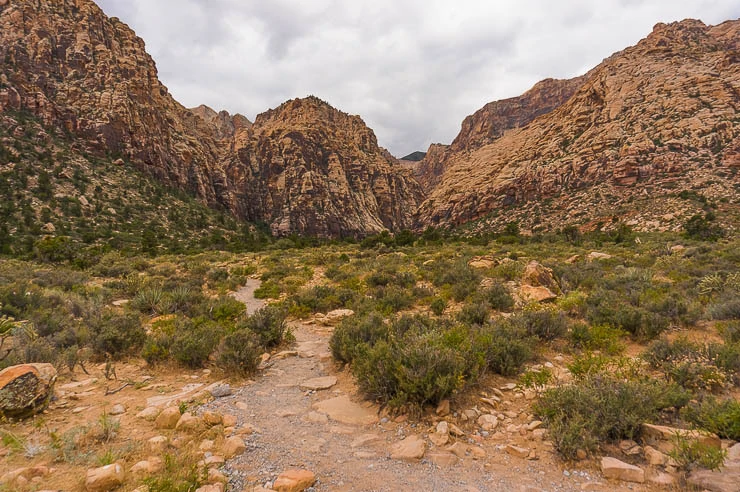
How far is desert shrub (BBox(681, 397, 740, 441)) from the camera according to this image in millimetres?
3024

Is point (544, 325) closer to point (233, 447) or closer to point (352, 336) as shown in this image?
point (352, 336)

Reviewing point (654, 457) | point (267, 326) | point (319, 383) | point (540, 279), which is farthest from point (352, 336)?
point (540, 279)

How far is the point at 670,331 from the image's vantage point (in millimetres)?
6777

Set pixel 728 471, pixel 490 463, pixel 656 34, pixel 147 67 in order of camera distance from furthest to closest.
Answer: pixel 147 67
pixel 656 34
pixel 490 463
pixel 728 471

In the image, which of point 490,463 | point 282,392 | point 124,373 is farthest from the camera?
point 124,373

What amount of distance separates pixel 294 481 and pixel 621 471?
2.82 m

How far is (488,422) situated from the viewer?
382 centimetres

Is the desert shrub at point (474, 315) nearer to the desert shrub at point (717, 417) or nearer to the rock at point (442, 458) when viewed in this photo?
the desert shrub at point (717, 417)

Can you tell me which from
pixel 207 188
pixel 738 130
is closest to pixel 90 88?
pixel 207 188

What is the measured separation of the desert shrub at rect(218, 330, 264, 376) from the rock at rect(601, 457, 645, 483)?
488 cm

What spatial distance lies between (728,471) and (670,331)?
17.6ft

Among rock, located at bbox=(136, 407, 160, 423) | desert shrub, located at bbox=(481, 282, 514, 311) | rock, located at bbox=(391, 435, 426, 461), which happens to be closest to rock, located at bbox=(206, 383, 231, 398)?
rock, located at bbox=(136, 407, 160, 423)

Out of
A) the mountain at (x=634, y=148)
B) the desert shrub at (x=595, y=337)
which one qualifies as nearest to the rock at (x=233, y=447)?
the desert shrub at (x=595, y=337)

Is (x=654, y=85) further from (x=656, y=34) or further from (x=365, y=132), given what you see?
(x=365, y=132)
